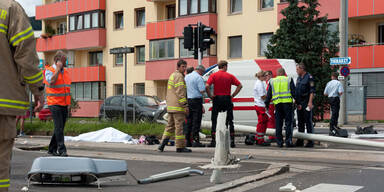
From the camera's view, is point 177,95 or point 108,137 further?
point 108,137

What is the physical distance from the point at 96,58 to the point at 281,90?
37214 mm

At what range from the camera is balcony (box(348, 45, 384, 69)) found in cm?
3175

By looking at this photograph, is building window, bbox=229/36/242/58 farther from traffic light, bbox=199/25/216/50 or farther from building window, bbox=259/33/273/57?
traffic light, bbox=199/25/216/50

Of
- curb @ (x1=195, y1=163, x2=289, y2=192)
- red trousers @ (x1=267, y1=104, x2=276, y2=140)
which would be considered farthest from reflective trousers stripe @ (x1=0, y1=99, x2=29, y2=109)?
red trousers @ (x1=267, y1=104, x2=276, y2=140)

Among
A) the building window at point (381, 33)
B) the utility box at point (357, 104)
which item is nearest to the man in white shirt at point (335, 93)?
the utility box at point (357, 104)

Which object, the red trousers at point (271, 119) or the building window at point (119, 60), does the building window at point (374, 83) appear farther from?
the building window at point (119, 60)

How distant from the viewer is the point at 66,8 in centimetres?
5062

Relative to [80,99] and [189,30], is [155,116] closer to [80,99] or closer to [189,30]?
[189,30]

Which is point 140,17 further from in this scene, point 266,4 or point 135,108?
point 135,108

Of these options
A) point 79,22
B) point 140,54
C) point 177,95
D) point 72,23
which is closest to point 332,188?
point 177,95

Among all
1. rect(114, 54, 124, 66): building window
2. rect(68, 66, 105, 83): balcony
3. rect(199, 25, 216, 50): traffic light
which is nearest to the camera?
rect(199, 25, 216, 50): traffic light

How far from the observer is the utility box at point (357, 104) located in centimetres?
3102

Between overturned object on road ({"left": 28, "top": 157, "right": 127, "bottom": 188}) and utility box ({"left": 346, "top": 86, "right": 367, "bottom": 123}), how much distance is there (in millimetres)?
25661

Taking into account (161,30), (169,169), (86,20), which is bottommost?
(169,169)
